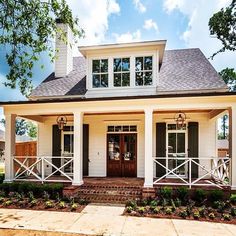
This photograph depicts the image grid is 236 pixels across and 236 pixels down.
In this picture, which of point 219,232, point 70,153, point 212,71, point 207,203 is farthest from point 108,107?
point 212,71

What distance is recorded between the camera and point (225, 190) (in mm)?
7672

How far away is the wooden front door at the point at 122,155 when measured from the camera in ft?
34.6

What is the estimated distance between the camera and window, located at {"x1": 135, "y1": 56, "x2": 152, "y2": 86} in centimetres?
1055

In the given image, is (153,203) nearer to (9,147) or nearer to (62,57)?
(9,147)

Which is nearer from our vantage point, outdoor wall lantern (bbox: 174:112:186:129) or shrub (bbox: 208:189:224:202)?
shrub (bbox: 208:189:224:202)

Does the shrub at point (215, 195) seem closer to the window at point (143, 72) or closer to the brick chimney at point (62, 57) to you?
the window at point (143, 72)

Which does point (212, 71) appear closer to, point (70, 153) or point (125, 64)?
point (125, 64)

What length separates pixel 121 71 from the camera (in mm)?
10781

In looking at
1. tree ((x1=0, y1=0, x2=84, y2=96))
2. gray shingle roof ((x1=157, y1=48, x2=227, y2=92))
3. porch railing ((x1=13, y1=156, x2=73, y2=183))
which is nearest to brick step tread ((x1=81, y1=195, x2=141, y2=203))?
porch railing ((x1=13, y1=156, x2=73, y2=183))

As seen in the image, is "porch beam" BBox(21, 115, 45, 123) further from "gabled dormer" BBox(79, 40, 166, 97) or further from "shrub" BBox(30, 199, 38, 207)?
"shrub" BBox(30, 199, 38, 207)

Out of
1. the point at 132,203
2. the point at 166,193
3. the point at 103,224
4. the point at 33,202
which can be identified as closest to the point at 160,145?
the point at 166,193

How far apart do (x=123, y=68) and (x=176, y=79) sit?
269 cm

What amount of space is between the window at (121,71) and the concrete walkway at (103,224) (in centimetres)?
585

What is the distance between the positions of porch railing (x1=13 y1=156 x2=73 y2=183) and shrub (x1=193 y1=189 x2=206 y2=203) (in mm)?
4306
